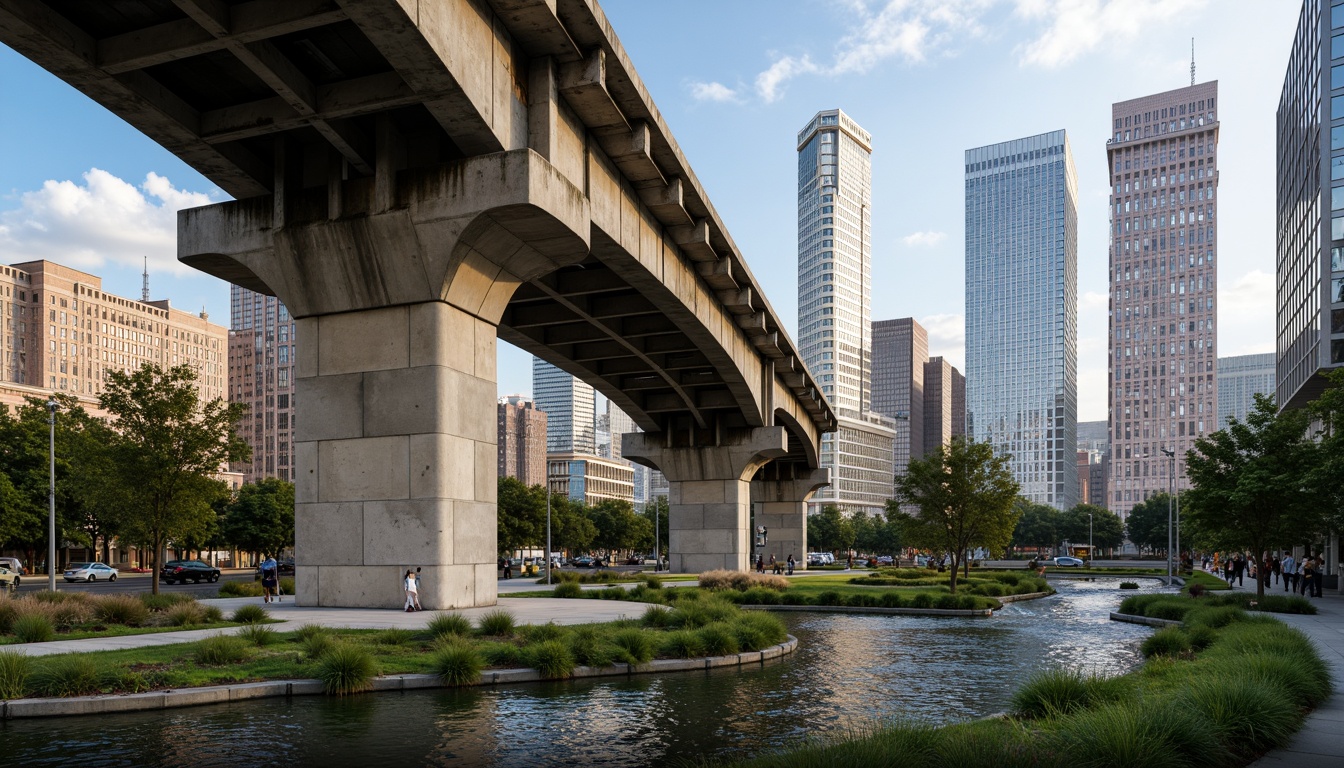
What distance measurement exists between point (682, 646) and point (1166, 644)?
32.0 ft

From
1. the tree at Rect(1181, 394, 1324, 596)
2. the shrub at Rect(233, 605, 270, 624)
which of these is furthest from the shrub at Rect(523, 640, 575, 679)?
the tree at Rect(1181, 394, 1324, 596)

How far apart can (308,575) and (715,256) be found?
18.7 metres

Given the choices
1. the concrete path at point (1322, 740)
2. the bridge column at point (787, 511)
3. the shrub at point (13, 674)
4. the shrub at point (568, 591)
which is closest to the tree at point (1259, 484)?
the concrete path at point (1322, 740)

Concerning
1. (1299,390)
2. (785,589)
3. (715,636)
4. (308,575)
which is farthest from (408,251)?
(1299,390)

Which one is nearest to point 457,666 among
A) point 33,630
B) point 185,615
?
point 33,630

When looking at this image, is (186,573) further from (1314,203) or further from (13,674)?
(1314,203)

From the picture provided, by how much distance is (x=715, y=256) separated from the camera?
3794cm

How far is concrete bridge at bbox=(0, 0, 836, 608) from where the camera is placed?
1948cm

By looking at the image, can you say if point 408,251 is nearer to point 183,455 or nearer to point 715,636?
point 715,636

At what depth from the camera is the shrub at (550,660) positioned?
55.8ft

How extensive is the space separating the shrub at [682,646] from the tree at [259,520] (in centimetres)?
8199

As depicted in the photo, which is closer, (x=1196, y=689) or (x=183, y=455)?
(x=1196, y=689)

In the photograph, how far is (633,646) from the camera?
731 inches

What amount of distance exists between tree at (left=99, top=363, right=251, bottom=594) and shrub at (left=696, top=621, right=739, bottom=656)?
82.7ft
